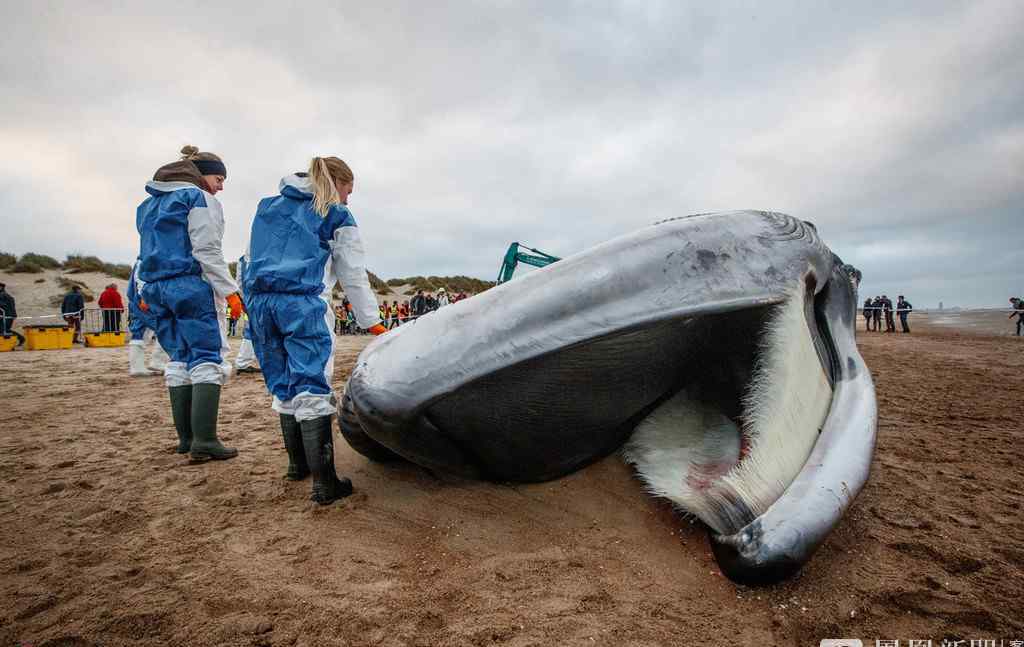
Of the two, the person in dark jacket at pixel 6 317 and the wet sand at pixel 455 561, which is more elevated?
the person in dark jacket at pixel 6 317

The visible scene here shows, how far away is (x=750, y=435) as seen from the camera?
2189 mm

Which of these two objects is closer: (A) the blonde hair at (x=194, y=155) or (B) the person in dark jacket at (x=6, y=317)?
(A) the blonde hair at (x=194, y=155)

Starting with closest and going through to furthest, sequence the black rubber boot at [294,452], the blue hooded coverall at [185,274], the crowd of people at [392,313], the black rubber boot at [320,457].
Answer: the black rubber boot at [320,457], the black rubber boot at [294,452], the blue hooded coverall at [185,274], the crowd of people at [392,313]

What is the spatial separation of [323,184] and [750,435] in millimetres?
2473

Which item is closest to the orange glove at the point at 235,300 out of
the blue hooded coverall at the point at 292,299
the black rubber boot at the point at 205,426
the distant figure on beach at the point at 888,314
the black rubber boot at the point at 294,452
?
the black rubber boot at the point at 205,426

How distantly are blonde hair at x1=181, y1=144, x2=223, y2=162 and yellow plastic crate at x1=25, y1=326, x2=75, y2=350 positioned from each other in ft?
41.9

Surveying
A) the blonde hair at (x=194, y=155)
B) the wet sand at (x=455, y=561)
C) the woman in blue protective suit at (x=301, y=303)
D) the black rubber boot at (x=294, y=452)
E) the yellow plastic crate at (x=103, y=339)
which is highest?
the blonde hair at (x=194, y=155)

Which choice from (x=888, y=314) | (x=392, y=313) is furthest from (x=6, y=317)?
(x=888, y=314)

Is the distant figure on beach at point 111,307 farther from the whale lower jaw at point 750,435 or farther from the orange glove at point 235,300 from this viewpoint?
the whale lower jaw at point 750,435

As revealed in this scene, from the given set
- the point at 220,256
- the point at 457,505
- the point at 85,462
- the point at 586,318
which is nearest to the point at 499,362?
the point at 586,318

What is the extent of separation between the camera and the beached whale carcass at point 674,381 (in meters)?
1.88

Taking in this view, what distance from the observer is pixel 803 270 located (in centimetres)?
232

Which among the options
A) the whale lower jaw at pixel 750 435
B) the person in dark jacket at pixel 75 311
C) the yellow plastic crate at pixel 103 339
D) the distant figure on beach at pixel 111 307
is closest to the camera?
the whale lower jaw at pixel 750 435

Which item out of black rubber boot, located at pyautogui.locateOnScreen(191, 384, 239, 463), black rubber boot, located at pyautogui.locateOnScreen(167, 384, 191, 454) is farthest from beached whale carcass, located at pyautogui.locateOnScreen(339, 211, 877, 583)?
black rubber boot, located at pyautogui.locateOnScreen(167, 384, 191, 454)
